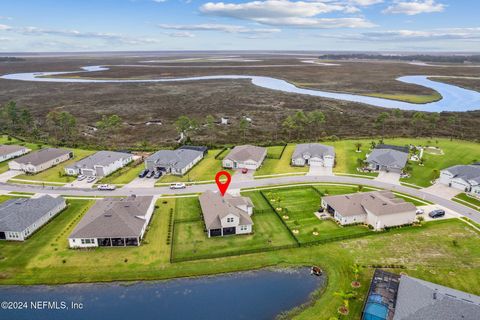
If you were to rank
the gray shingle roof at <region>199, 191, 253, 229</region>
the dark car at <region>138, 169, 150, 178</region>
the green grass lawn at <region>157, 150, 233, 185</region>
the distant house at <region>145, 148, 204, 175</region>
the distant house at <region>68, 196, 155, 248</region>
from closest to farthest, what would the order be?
the distant house at <region>68, 196, 155, 248</region>
the gray shingle roof at <region>199, 191, 253, 229</region>
the green grass lawn at <region>157, 150, 233, 185</region>
the dark car at <region>138, 169, 150, 178</region>
the distant house at <region>145, 148, 204, 175</region>

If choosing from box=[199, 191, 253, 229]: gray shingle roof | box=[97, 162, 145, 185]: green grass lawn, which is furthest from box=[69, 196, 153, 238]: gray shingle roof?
box=[97, 162, 145, 185]: green grass lawn

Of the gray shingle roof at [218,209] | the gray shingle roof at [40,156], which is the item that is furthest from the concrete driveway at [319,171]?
the gray shingle roof at [40,156]

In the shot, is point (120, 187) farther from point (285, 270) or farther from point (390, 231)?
point (390, 231)

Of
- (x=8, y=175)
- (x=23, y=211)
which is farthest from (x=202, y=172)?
(x=8, y=175)

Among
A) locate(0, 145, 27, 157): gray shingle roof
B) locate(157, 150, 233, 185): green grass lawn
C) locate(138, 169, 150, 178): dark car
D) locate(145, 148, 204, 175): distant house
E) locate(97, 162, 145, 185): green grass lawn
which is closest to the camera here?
locate(97, 162, 145, 185): green grass lawn

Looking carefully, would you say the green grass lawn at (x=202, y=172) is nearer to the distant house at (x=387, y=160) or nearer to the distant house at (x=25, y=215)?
the distant house at (x=25, y=215)

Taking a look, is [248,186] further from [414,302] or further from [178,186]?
[414,302]

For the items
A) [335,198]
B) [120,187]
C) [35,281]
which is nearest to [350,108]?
[335,198]

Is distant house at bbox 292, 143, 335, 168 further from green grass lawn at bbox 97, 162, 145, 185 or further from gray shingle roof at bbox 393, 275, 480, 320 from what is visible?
gray shingle roof at bbox 393, 275, 480, 320
